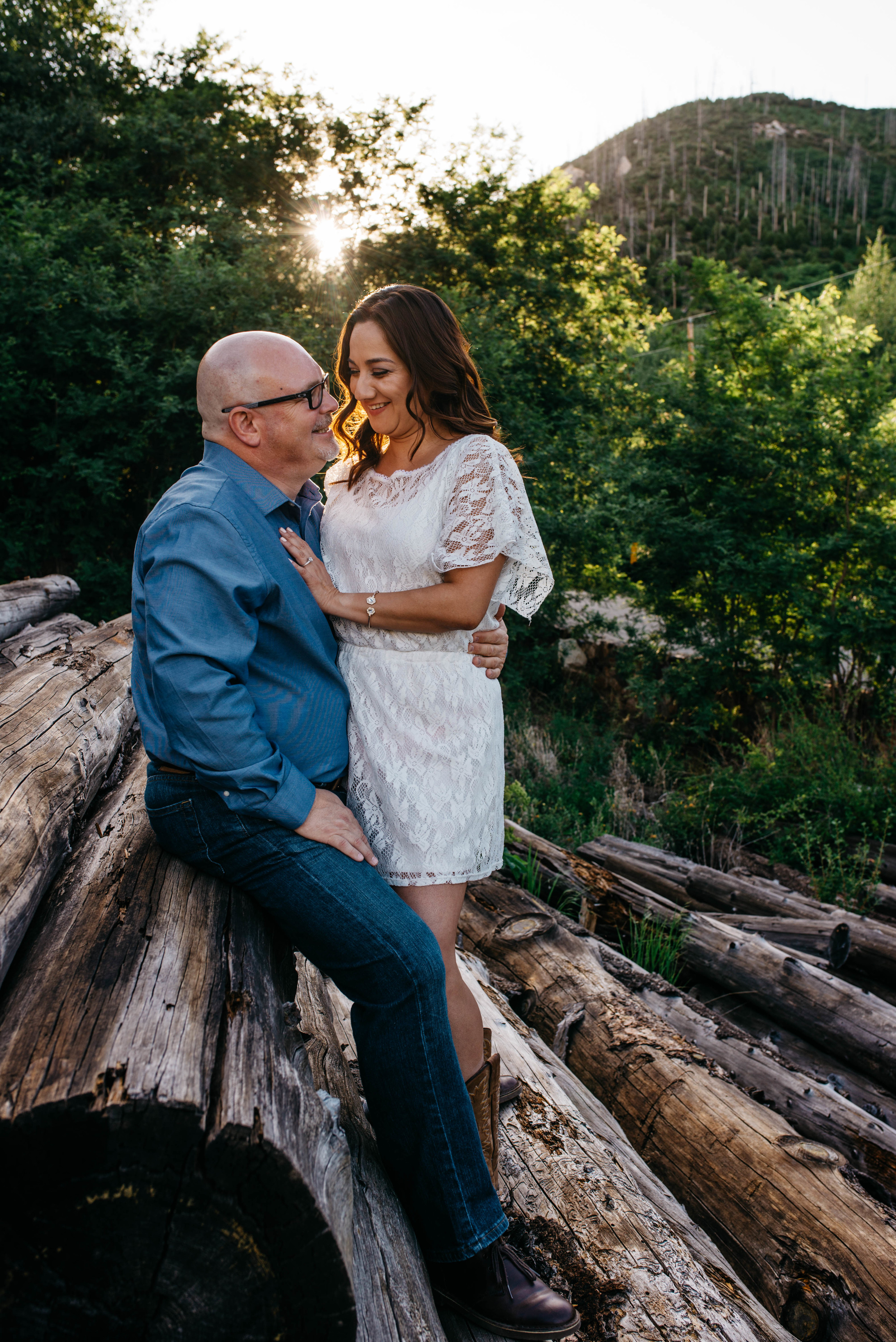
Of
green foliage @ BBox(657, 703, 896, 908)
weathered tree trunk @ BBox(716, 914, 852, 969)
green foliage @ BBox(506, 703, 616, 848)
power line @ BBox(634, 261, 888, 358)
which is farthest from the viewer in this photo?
power line @ BBox(634, 261, 888, 358)

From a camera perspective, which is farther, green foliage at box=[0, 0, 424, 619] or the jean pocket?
green foliage at box=[0, 0, 424, 619]

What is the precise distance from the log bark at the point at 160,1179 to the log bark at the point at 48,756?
339 mm

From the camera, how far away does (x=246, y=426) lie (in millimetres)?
2236

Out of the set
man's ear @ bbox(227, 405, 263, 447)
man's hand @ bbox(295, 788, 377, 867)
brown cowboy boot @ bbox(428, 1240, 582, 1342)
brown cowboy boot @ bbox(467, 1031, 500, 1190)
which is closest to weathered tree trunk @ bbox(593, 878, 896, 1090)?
brown cowboy boot @ bbox(467, 1031, 500, 1190)

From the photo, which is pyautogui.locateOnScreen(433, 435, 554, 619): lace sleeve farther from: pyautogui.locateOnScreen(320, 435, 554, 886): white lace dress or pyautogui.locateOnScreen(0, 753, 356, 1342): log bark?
pyautogui.locateOnScreen(0, 753, 356, 1342): log bark

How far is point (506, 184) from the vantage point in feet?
44.0

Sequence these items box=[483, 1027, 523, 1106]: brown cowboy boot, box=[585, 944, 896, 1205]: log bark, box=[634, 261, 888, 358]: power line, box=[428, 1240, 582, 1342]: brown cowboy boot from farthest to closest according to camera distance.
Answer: box=[634, 261, 888, 358]: power line
box=[585, 944, 896, 1205]: log bark
box=[483, 1027, 523, 1106]: brown cowboy boot
box=[428, 1240, 582, 1342]: brown cowboy boot

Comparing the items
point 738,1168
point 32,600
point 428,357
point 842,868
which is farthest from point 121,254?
point 738,1168

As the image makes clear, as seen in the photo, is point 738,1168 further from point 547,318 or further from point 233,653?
point 547,318

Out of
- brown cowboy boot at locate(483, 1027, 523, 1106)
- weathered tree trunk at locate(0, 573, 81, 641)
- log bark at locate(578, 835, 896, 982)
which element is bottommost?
log bark at locate(578, 835, 896, 982)

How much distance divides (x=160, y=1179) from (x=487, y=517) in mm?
1616

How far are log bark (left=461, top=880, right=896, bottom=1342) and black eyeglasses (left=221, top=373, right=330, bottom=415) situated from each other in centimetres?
240

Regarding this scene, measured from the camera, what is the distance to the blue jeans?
5.88 feet

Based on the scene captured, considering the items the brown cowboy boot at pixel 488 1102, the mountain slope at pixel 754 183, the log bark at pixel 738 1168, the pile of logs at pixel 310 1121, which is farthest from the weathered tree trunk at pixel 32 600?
the mountain slope at pixel 754 183
